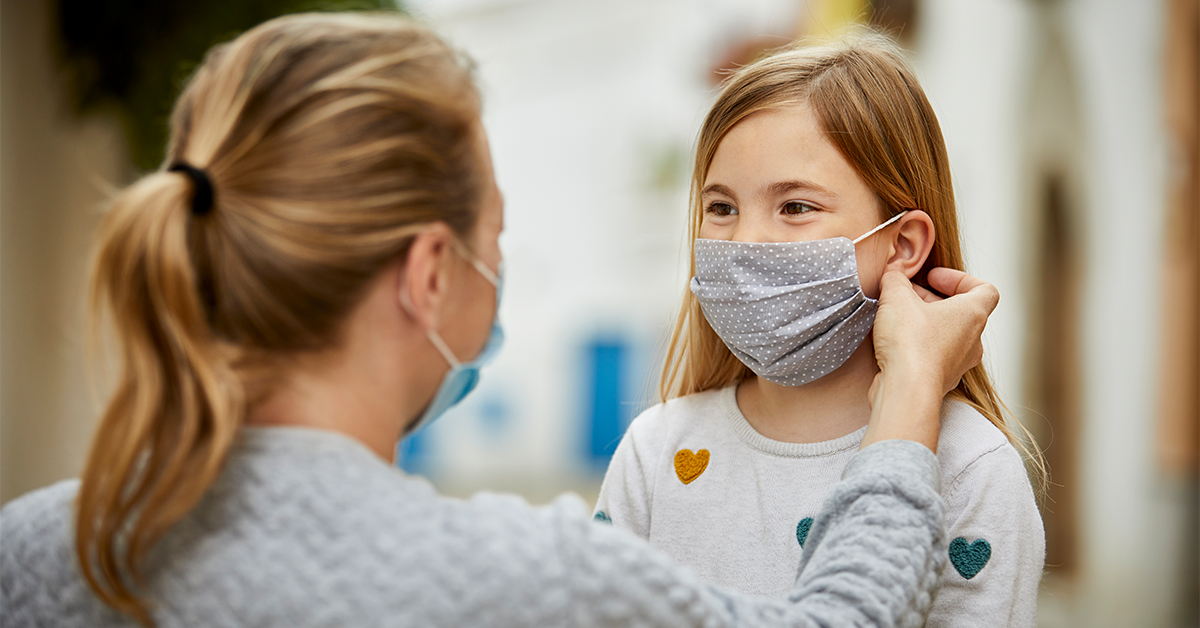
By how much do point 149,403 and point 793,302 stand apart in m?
1.03

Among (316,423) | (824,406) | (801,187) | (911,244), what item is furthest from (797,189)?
(316,423)

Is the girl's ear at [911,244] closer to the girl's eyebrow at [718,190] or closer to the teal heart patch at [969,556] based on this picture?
the girl's eyebrow at [718,190]

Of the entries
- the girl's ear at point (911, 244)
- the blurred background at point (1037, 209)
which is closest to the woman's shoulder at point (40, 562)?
the girl's ear at point (911, 244)

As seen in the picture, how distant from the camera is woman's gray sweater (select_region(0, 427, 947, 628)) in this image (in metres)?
1.09

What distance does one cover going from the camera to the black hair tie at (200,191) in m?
1.20

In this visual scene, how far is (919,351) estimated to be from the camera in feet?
4.93

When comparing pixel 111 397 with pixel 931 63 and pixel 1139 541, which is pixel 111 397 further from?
pixel 931 63

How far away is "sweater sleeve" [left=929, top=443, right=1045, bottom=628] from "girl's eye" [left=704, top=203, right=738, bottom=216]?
0.60 m

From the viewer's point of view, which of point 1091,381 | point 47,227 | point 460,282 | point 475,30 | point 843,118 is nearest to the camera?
point 460,282

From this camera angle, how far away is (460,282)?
1.37m

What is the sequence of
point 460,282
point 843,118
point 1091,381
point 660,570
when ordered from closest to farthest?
point 660,570
point 460,282
point 843,118
point 1091,381

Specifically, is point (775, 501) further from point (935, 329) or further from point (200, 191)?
point (200, 191)

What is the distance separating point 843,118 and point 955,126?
16.4 ft

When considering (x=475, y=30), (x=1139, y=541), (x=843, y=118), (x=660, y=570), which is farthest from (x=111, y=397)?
(x=475, y=30)
